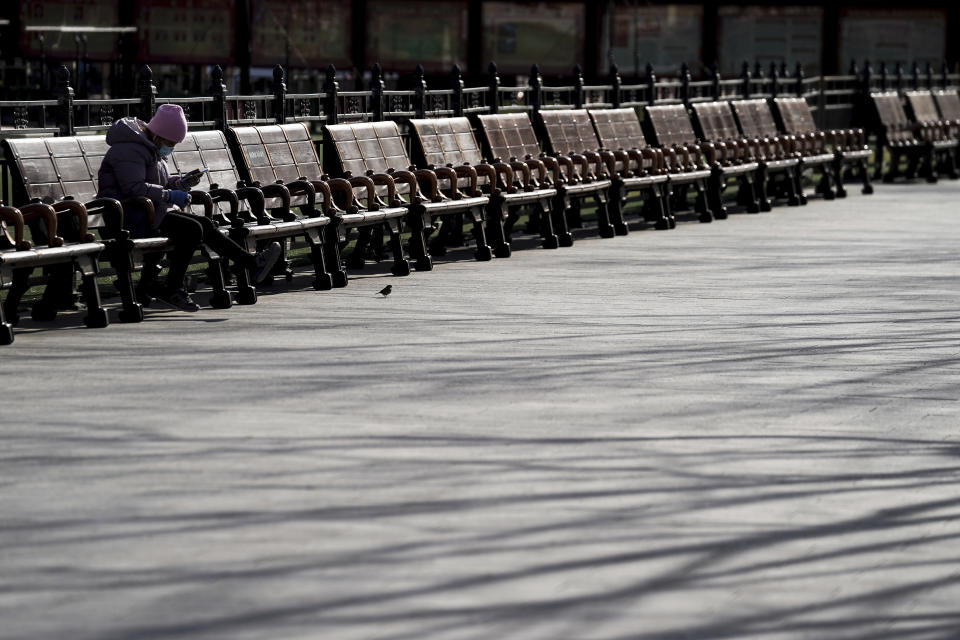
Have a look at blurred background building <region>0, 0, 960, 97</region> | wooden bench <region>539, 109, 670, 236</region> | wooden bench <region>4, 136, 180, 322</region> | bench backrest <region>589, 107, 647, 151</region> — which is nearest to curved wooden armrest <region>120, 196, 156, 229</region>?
wooden bench <region>4, 136, 180, 322</region>

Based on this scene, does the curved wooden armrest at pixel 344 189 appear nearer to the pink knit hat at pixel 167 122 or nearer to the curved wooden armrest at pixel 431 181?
the curved wooden armrest at pixel 431 181

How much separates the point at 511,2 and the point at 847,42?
7689 millimetres

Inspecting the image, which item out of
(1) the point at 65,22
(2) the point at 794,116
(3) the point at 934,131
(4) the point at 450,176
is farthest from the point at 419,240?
(1) the point at 65,22

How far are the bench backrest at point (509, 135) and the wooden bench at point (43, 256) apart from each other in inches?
257

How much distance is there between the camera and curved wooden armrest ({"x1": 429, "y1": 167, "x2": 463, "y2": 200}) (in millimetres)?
14524

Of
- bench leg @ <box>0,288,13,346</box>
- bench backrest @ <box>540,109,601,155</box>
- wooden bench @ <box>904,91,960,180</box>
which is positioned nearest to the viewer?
bench leg @ <box>0,288,13,346</box>

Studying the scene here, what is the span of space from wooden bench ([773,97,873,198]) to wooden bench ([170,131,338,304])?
11.4 m

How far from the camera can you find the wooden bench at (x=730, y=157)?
2012 centimetres

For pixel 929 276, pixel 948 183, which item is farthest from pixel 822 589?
pixel 948 183

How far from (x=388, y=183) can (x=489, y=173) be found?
5.14 feet

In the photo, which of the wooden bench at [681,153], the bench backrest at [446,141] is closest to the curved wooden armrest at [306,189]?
the bench backrest at [446,141]

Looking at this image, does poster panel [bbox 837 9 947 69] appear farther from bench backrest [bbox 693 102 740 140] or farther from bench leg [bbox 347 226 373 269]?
bench leg [bbox 347 226 373 269]

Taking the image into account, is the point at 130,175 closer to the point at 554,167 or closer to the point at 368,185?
the point at 368,185

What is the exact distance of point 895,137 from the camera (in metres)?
28.5
